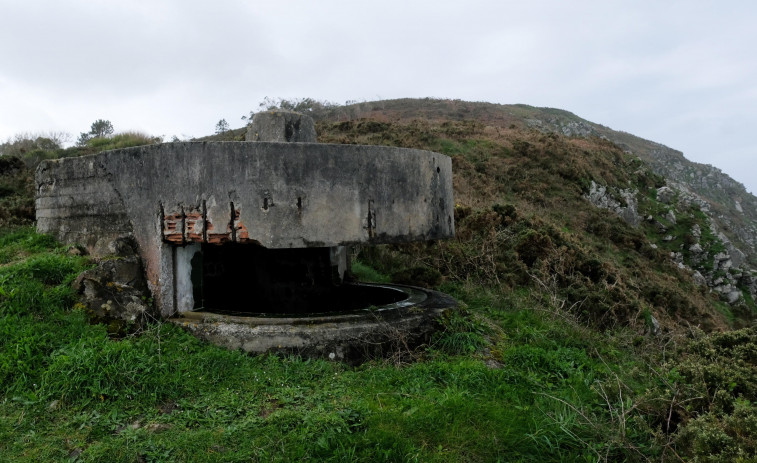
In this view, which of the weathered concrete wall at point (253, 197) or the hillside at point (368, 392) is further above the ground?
the weathered concrete wall at point (253, 197)

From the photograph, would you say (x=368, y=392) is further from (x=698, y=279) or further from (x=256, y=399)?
(x=698, y=279)

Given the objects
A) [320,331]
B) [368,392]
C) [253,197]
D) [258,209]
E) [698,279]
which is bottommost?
[698,279]

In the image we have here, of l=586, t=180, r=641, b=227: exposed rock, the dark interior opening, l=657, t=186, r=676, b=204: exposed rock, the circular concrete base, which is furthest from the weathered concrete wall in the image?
l=657, t=186, r=676, b=204: exposed rock

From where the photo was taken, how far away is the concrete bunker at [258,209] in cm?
440

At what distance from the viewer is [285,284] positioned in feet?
23.3

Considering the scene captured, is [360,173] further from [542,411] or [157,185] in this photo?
[542,411]

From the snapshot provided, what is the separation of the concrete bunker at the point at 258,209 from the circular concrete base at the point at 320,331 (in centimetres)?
1

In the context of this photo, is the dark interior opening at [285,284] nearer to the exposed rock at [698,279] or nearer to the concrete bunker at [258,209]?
the concrete bunker at [258,209]

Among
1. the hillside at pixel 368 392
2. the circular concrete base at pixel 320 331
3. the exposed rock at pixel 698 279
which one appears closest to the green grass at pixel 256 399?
the hillside at pixel 368 392

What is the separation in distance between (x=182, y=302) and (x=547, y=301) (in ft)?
17.2

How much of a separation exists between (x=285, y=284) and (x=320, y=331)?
277 centimetres

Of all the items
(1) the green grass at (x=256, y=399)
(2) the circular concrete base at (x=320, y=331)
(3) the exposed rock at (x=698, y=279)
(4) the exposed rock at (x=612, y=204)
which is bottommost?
(3) the exposed rock at (x=698, y=279)

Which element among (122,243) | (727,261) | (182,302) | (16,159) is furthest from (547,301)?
(727,261)

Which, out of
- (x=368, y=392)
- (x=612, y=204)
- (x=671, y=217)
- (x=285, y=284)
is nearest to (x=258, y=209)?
(x=368, y=392)
